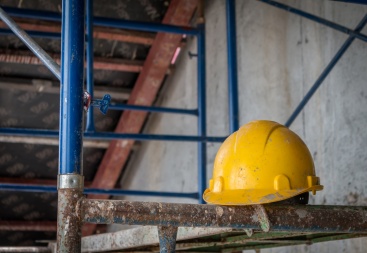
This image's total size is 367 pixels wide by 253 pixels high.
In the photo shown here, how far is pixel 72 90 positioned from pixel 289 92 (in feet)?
9.34

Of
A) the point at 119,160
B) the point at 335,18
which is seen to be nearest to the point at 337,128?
the point at 335,18

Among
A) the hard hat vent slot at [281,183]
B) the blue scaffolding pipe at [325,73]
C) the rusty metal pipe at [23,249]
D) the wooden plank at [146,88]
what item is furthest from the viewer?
the wooden plank at [146,88]

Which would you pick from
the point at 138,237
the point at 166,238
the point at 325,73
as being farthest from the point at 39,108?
the point at 166,238

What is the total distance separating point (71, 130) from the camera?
269 centimetres

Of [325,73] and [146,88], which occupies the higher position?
[146,88]

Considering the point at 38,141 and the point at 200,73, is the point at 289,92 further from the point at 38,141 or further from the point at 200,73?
the point at 38,141

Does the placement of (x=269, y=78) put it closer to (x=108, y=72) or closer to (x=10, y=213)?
(x=108, y=72)

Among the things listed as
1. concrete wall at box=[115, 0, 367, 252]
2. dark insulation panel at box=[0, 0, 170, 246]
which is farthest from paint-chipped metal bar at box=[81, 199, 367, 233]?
dark insulation panel at box=[0, 0, 170, 246]

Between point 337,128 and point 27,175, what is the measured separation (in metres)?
4.24

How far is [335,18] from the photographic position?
15.5 feet

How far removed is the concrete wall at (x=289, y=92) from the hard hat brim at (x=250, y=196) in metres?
1.50

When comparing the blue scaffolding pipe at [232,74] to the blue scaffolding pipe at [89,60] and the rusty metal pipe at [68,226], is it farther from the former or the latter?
the rusty metal pipe at [68,226]

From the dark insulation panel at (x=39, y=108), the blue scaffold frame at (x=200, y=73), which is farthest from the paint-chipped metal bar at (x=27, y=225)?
the blue scaffold frame at (x=200, y=73)

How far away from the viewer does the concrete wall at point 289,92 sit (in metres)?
4.44
